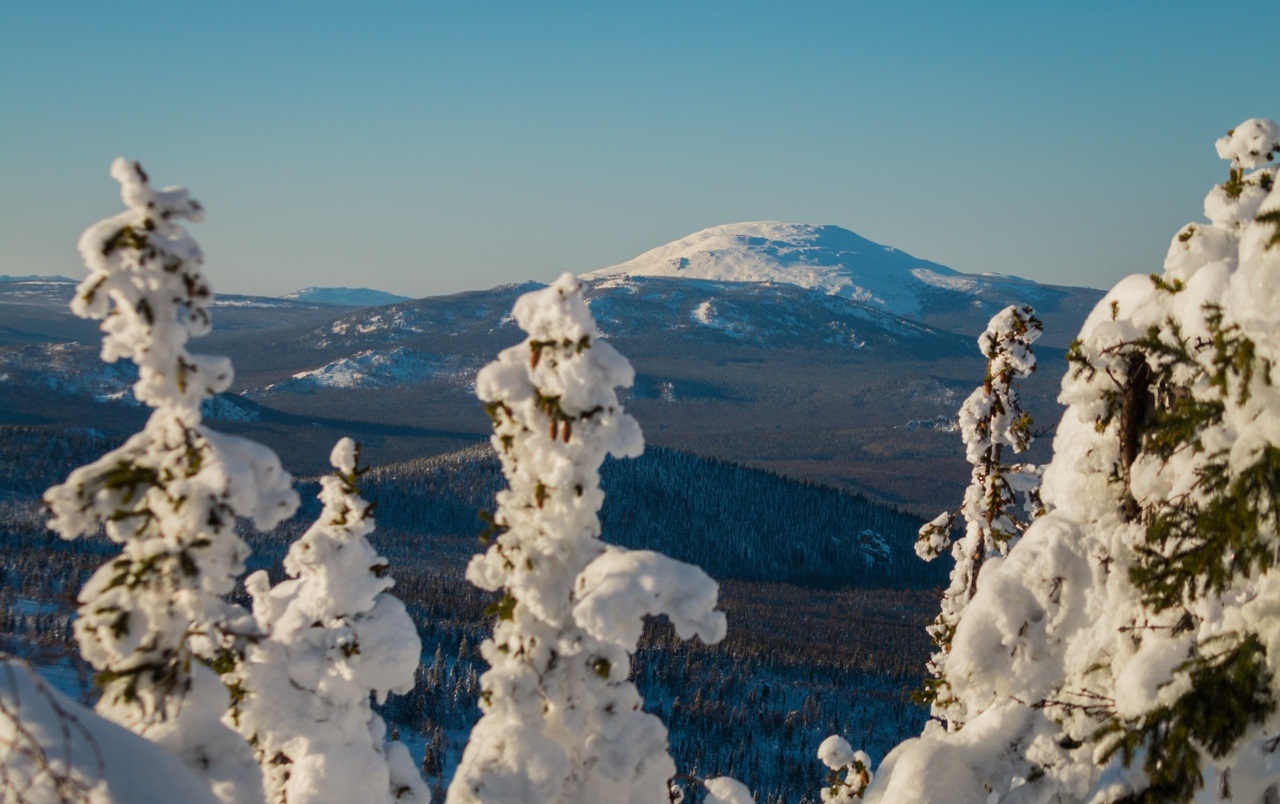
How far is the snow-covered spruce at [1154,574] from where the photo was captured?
19.5 feet

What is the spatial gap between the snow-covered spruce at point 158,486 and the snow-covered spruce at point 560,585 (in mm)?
1616

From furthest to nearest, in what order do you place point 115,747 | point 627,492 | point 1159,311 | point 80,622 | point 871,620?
point 627,492, point 871,620, point 1159,311, point 80,622, point 115,747

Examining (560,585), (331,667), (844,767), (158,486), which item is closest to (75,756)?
(158,486)

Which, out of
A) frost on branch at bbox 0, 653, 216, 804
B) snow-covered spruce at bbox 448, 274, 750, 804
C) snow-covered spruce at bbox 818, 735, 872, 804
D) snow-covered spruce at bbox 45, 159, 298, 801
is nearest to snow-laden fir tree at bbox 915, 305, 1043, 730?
snow-covered spruce at bbox 818, 735, 872, 804

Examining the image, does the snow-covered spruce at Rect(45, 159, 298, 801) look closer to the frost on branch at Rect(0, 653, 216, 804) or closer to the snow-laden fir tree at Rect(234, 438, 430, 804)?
the frost on branch at Rect(0, 653, 216, 804)

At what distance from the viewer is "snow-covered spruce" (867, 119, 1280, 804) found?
5.94 m

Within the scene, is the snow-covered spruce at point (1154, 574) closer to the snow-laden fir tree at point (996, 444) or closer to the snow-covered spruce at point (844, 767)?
the snow-covered spruce at point (844, 767)

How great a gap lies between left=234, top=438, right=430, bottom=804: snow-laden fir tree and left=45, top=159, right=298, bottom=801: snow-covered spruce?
2463 mm

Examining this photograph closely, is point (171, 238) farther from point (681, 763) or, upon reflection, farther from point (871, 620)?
point (871, 620)

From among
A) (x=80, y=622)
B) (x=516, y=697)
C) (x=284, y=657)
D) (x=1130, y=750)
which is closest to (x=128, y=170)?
(x=80, y=622)

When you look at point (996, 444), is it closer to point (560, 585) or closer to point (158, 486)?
point (560, 585)

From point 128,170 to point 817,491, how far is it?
496 ft

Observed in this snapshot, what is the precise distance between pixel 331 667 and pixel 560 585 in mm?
3015

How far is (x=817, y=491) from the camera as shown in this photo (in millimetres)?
153875
